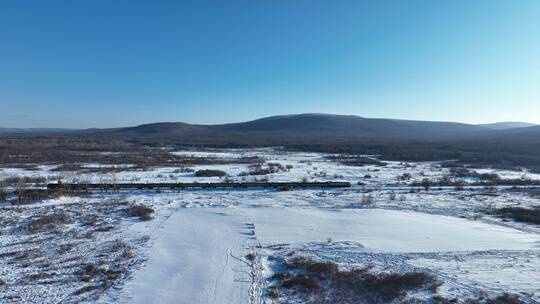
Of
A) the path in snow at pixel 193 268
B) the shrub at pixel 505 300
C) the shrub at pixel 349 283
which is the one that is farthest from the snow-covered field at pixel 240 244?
the shrub at pixel 349 283

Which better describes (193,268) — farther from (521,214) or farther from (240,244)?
(521,214)

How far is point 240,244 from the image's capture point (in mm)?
11906

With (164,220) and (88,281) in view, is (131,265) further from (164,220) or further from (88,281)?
(164,220)

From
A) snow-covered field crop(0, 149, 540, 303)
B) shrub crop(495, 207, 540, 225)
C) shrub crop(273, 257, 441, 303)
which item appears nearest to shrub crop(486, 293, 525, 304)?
snow-covered field crop(0, 149, 540, 303)

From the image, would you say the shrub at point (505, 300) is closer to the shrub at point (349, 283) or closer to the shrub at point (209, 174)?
the shrub at point (349, 283)

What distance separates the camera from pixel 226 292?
27.4ft

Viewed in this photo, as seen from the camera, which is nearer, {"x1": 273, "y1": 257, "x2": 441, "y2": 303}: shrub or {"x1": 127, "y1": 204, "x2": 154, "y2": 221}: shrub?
{"x1": 273, "y1": 257, "x2": 441, "y2": 303}: shrub

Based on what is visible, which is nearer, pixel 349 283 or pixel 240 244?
pixel 349 283

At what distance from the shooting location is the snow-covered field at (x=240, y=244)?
8.47m

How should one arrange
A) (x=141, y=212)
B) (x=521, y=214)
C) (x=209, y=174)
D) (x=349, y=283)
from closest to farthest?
1. (x=349, y=283)
2. (x=141, y=212)
3. (x=521, y=214)
4. (x=209, y=174)

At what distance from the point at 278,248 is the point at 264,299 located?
347 centimetres

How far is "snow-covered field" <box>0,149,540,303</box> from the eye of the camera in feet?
27.8

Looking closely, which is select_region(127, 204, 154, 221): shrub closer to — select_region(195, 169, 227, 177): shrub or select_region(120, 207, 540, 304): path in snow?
select_region(120, 207, 540, 304): path in snow

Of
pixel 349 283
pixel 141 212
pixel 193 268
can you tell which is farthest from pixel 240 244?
pixel 141 212
